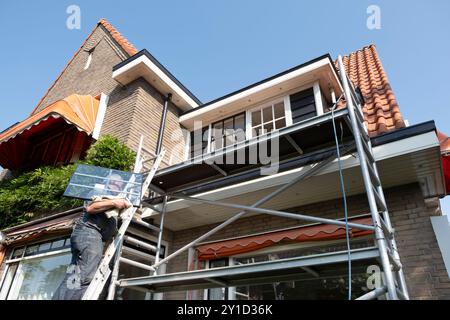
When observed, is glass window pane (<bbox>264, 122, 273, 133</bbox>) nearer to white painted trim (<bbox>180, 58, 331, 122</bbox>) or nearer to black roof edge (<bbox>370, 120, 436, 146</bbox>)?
white painted trim (<bbox>180, 58, 331, 122</bbox>)

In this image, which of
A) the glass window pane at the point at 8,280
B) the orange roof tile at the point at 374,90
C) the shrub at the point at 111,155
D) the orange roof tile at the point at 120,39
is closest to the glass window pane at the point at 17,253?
the glass window pane at the point at 8,280

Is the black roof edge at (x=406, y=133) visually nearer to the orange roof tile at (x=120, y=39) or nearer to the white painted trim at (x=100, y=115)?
the white painted trim at (x=100, y=115)

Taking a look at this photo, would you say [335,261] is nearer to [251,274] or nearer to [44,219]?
[251,274]

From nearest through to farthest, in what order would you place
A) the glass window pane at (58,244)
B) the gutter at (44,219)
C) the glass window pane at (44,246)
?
the gutter at (44,219) < the glass window pane at (58,244) < the glass window pane at (44,246)

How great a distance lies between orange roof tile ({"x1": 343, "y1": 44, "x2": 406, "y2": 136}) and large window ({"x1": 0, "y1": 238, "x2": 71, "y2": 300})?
20.7 ft

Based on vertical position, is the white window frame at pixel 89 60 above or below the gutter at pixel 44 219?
above

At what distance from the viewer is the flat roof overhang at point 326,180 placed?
4.32 m

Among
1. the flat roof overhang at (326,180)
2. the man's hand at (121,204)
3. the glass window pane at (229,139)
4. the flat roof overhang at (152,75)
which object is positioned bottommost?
the man's hand at (121,204)

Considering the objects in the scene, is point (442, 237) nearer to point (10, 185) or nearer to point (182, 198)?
point (182, 198)

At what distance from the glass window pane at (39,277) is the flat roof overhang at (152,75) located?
4.81m

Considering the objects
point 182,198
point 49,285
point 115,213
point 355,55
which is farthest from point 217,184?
point 355,55
